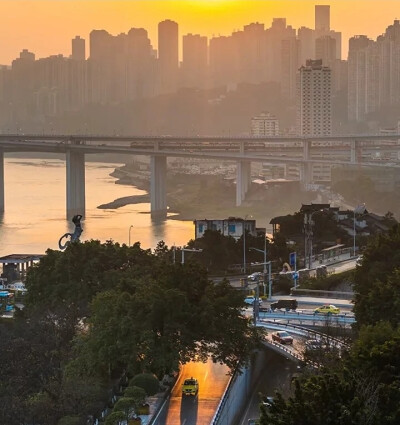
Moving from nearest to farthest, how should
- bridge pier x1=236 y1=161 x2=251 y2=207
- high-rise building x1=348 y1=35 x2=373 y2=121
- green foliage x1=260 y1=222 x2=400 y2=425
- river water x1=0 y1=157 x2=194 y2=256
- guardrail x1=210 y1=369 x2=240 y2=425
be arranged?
green foliage x1=260 y1=222 x2=400 y2=425 < guardrail x1=210 y1=369 x2=240 y2=425 < river water x1=0 y1=157 x2=194 y2=256 < bridge pier x1=236 y1=161 x2=251 y2=207 < high-rise building x1=348 y1=35 x2=373 y2=121

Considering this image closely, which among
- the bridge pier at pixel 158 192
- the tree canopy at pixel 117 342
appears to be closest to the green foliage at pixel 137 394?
the tree canopy at pixel 117 342

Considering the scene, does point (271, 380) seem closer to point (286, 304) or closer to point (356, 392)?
point (286, 304)

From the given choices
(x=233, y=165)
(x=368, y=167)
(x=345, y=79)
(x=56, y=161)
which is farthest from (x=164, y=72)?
(x=368, y=167)

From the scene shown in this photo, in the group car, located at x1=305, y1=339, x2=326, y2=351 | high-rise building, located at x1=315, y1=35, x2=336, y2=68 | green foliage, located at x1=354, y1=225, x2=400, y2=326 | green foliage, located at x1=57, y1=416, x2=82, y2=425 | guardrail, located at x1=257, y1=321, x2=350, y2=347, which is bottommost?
green foliage, located at x1=57, y1=416, x2=82, y2=425

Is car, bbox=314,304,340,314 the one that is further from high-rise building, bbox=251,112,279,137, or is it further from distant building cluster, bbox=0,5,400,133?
distant building cluster, bbox=0,5,400,133

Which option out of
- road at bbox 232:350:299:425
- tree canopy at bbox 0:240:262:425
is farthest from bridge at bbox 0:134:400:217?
road at bbox 232:350:299:425
